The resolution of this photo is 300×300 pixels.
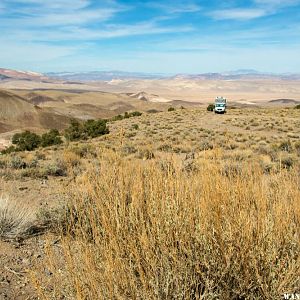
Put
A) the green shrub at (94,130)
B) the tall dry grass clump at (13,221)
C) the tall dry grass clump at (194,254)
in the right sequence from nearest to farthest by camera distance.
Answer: the tall dry grass clump at (194,254)
the tall dry grass clump at (13,221)
the green shrub at (94,130)

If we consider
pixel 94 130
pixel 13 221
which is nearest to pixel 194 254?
pixel 13 221

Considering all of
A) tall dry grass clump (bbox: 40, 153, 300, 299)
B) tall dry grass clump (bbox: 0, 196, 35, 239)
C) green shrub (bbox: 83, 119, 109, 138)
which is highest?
tall dry grass clump (bbox: 40, 153, 300, 299)

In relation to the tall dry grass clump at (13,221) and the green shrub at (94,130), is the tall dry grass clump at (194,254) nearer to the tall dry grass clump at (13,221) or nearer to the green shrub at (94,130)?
the tall dry grass clump at (13,221)

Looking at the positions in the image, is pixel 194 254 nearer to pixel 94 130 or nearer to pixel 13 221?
pixel 13 221

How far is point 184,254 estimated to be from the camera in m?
2.92

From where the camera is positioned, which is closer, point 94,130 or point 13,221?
point 13,221

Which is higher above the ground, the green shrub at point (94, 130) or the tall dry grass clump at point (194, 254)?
the tall dry grass clump at point (194, 254)

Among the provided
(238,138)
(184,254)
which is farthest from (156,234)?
(238,138)

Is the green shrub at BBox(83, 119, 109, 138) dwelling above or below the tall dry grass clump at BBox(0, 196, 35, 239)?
below

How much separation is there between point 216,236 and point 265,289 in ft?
1.82

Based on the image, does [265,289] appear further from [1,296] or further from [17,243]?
[17,243]

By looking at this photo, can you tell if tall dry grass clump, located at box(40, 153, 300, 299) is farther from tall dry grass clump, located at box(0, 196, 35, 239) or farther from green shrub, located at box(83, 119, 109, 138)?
green shrub, located at box(83, 119, 109, 138)

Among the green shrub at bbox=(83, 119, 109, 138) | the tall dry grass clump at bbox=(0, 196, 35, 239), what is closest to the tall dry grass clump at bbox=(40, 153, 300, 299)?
the tall dry grass clump at bbox=(0, 196, 35, 239)

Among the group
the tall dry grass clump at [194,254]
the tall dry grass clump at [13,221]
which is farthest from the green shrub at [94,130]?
the tall dry grass clump at [194,254]
